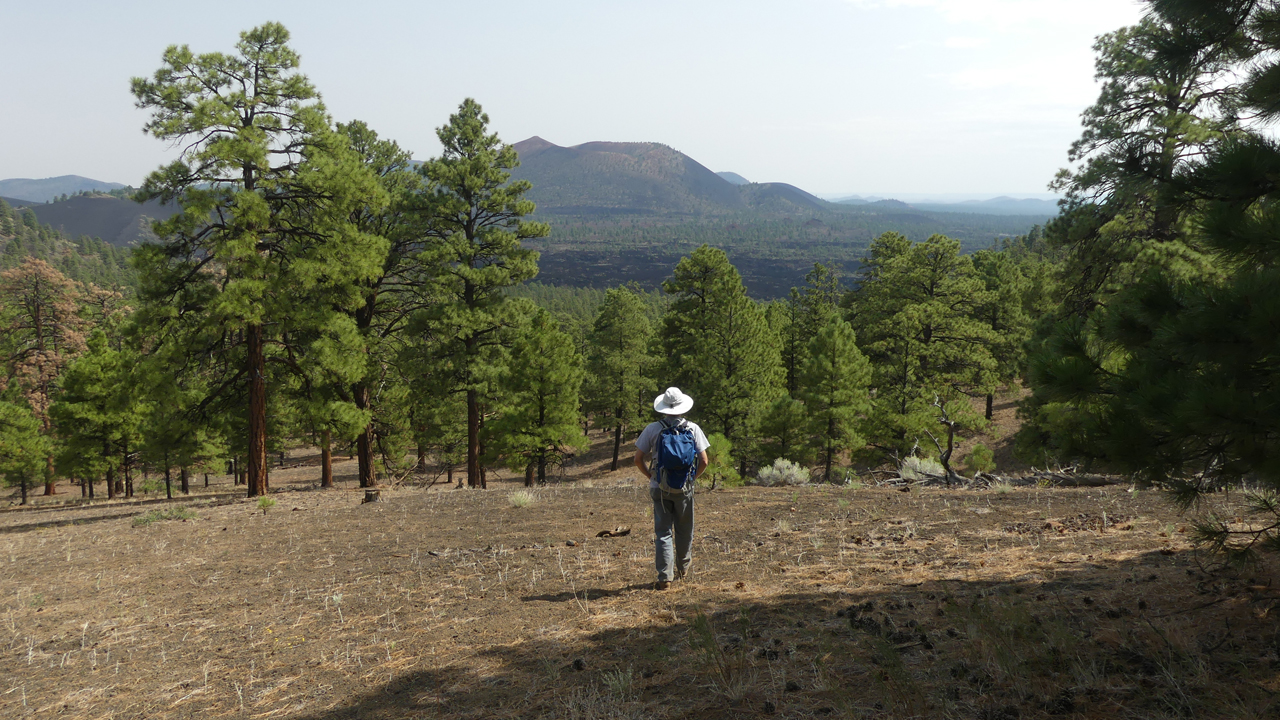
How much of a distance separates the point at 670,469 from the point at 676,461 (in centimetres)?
10

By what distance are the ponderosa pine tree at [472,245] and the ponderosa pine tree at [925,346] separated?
14.1 meters

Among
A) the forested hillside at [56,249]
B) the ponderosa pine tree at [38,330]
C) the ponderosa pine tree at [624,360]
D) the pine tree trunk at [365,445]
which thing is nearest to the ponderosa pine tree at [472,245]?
the pine tree trunk at [365,445]

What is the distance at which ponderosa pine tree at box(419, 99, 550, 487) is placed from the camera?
19344 mm

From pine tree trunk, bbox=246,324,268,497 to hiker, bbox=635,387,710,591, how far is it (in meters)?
12.9

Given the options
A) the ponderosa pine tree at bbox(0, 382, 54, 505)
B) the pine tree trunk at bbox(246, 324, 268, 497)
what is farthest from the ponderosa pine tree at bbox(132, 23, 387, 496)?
the ponderosa pine tree at bbox(0, 382, 54, 505)

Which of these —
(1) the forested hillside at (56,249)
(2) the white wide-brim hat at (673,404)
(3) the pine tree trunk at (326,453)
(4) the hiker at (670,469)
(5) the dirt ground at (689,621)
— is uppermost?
(1) the forested hillside at (56,249)

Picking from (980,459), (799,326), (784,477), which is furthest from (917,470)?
(799,326)

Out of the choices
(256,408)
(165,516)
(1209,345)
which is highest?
(1209,345)

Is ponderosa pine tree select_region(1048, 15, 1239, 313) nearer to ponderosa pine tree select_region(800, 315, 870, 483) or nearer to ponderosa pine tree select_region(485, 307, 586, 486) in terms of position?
ponderosa pine tree select_region(800, 315, 870, 483)

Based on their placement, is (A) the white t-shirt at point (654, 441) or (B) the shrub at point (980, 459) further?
(B) the shrub at point (980, 459)

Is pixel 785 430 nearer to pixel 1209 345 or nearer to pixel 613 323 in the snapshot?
pixel 613 323

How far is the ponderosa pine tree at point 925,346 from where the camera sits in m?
24.4

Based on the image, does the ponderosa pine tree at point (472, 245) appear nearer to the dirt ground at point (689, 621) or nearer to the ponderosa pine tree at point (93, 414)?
the dirt ground at point (689, 621)

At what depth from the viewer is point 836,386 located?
26016 millimetres
